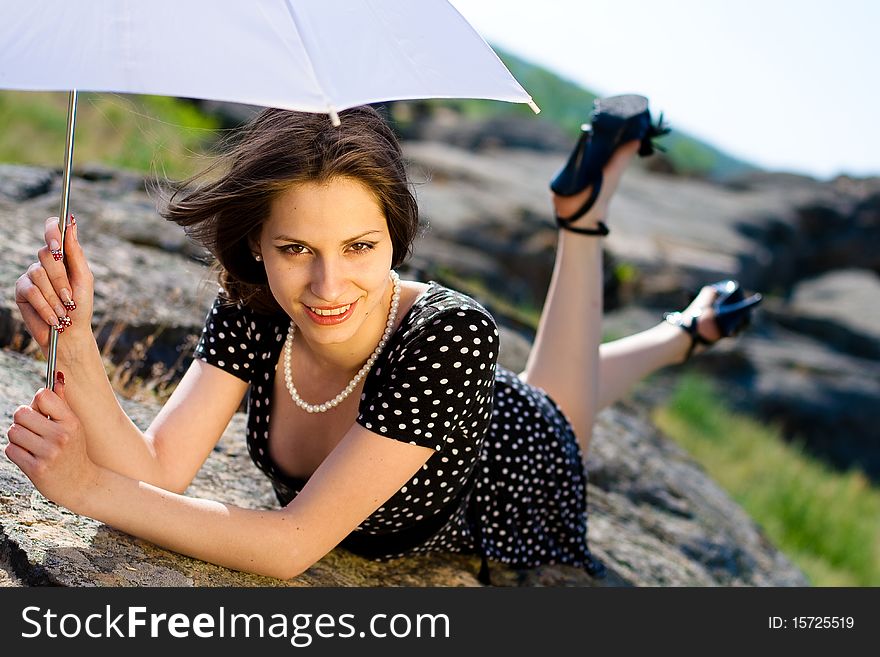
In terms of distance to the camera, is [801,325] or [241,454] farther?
[801,325]

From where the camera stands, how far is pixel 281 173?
7.99ft

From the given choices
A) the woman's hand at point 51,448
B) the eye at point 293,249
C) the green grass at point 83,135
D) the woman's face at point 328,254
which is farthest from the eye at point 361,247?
the green grass at point 83,135

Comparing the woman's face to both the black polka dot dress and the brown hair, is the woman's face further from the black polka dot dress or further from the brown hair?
the black polka dot dress

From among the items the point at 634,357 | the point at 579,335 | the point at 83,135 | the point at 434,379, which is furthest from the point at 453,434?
the point at 83,135

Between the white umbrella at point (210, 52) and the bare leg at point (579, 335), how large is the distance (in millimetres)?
2020

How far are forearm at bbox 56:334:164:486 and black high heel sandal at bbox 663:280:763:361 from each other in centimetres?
265

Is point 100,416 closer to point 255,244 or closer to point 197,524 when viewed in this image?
point 197,524

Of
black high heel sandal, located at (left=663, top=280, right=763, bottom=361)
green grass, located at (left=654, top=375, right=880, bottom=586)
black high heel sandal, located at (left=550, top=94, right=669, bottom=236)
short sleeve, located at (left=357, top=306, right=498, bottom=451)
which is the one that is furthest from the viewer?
green grass, located at (left=654, top=375, right=880, bottom=586)

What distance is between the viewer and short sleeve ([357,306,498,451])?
2.51 metres

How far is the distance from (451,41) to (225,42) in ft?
2.07

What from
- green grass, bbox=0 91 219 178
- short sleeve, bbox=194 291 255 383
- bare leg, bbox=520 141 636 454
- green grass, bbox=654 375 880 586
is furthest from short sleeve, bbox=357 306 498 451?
green grass, bbox=0 91 219 178

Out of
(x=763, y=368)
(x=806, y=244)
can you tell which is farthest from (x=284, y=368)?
(x=806, y=244)

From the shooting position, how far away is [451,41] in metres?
2.35
